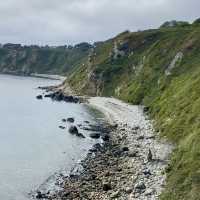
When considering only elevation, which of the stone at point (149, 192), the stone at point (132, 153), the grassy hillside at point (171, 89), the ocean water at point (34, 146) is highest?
the grassy hillside at point (171, 89)

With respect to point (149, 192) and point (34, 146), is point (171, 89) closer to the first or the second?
point (34, 146)

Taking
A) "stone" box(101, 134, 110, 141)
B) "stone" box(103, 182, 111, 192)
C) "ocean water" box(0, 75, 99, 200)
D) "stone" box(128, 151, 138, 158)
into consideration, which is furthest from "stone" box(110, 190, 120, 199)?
"stone" box(101, 134, 110, 141)

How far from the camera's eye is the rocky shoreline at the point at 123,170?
5441 cm

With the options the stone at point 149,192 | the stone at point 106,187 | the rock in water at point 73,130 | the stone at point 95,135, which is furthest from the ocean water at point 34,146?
the stone at point 149,192

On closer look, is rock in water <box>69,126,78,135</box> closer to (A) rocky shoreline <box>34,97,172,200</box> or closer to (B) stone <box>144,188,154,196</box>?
(A) rocky shoreline <box>34,97,172,200</box>

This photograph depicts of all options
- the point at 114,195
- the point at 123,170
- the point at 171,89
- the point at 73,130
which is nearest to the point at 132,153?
the point at 123,170

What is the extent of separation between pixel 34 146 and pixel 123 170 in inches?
1185

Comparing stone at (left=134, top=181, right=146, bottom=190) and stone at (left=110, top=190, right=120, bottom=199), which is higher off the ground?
stone at (left=134, top=181, right=146, bottom=190)

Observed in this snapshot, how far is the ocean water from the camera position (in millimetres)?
66312

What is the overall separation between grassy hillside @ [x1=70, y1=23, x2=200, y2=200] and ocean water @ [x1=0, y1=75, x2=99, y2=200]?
55.0 ft

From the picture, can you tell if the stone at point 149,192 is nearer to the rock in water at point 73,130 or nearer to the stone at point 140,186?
the stone at point 140,186

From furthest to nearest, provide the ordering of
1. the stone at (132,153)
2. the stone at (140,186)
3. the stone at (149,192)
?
1. the stone at (132,153)
2. the stone at (140,186)
3. the stone at (149,192)

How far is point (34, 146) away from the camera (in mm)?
91250

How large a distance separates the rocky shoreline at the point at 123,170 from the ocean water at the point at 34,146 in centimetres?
394
